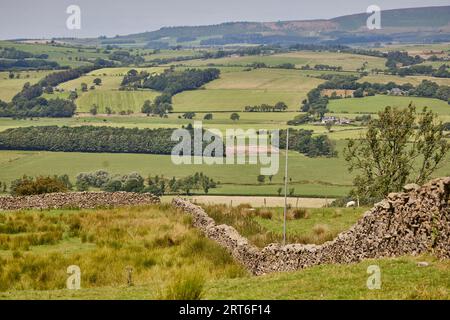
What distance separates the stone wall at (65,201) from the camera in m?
31.2

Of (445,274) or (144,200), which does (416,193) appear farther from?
(144,200)

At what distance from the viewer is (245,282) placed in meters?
14.2

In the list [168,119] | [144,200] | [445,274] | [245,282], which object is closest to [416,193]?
[445,274]

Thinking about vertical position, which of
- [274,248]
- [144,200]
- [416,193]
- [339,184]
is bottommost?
[339,184]

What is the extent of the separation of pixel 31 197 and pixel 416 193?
21.6 meters

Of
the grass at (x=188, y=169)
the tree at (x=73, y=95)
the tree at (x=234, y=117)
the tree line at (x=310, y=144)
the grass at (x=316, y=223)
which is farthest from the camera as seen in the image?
the tree at (x=73, y=95)

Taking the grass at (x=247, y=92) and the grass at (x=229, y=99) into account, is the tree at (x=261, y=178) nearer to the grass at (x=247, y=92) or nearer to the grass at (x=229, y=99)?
the grass at (x=229, y=99)

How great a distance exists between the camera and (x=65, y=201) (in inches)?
1239

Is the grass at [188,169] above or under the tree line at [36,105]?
under

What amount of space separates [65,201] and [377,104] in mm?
83724

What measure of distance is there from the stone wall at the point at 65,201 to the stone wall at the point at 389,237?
15.3 metres

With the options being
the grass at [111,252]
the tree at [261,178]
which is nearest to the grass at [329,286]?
the grass at [111,252]

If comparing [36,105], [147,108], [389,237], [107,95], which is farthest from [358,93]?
[389,237]

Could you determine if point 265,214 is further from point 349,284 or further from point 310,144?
point 310,144
